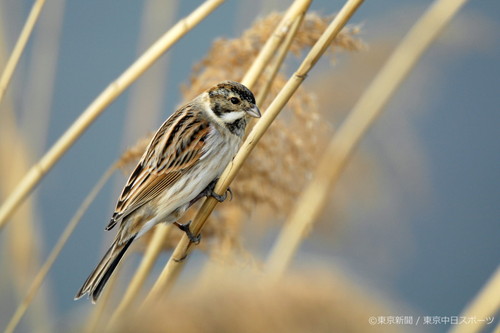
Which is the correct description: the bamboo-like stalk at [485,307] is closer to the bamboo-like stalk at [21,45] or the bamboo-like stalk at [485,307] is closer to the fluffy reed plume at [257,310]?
the fluffy reed plume at [257,310]

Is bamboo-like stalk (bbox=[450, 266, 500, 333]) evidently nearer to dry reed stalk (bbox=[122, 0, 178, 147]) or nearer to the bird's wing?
the bird's wing

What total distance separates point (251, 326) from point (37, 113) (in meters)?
2.48

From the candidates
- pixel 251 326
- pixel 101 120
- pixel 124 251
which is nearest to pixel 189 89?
pixel 124 251

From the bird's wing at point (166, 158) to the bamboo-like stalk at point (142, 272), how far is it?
0.44ft

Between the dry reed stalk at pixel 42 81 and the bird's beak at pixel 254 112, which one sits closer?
the bird's beak at pixel 254 112

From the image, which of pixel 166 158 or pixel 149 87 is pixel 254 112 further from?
pixel 149 87

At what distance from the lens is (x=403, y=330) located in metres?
1.90

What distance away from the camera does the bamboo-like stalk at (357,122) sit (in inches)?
99.7

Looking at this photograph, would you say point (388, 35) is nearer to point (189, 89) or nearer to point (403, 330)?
point (189, 89)

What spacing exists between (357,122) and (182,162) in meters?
0.69

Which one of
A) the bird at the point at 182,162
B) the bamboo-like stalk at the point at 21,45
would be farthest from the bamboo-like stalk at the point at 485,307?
the bamboo-like stalk at the point at 21,45

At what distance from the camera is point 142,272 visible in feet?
8.07

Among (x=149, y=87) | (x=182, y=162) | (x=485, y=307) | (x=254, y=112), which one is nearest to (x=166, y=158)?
(x=182, y=162)

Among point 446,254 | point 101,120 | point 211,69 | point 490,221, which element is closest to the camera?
point 211,69
